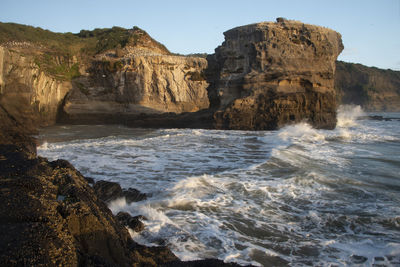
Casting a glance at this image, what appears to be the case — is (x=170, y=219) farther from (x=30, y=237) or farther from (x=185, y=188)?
(x=30, y=237)

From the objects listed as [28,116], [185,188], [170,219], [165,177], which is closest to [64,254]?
[170,219]

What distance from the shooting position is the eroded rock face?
19.6m

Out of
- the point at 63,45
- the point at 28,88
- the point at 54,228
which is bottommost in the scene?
the point at 54,228

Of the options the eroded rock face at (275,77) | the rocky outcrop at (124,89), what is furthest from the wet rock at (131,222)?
the rocky outcrop at (124,89)

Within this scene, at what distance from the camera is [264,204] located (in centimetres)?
518

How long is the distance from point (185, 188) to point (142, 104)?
1988cm

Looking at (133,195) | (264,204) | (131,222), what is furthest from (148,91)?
(131,222)

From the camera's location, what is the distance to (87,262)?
2.00m

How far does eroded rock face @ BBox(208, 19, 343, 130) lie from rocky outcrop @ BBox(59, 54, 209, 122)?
19.6 feet

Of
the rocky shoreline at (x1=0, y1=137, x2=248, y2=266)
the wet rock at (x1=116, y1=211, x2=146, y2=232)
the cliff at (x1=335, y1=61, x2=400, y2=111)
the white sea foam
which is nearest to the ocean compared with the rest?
the wet rock at (x1=116, y1=211, x2=146, y2=232)

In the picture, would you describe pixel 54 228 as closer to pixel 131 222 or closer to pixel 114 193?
pixel 131 222

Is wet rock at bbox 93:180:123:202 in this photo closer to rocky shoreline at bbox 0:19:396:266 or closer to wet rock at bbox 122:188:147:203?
rocky shoreline at bbox 0:19:396:266

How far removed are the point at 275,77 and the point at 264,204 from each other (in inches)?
634

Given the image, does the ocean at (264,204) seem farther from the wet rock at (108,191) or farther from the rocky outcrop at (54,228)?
the rocky outcrop at (54,228)
